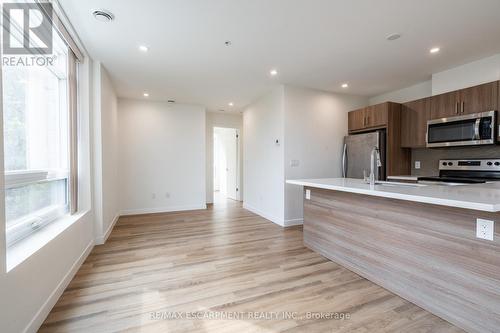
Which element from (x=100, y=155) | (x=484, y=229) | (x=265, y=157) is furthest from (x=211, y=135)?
(x=484, y=229)

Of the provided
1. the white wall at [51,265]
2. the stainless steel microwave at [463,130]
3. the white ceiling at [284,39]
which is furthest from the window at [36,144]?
the stainless steel microwave at [463,130]

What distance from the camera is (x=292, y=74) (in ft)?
12.1

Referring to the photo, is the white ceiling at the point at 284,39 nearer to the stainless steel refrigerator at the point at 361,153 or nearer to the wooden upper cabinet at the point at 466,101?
the wooden upper cabinet at the point at 466,101

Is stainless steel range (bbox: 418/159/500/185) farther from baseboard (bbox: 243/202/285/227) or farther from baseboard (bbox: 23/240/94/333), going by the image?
baseboard (bbox: 23/240/94/333)

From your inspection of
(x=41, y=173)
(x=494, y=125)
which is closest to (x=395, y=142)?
(x=494, y=125)

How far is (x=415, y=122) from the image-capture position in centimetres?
378

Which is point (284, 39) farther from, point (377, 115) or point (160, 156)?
point (160, 156)

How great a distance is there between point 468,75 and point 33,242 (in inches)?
214

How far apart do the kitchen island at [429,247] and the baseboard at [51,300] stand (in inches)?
105

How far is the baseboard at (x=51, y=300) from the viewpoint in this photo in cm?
155

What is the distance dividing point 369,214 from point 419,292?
2.39 feet

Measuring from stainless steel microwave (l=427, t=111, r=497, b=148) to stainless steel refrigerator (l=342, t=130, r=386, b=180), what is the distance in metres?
0.68

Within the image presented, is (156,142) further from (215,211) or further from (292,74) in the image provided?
(292,74)

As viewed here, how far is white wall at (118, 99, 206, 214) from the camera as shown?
504 centimetres
